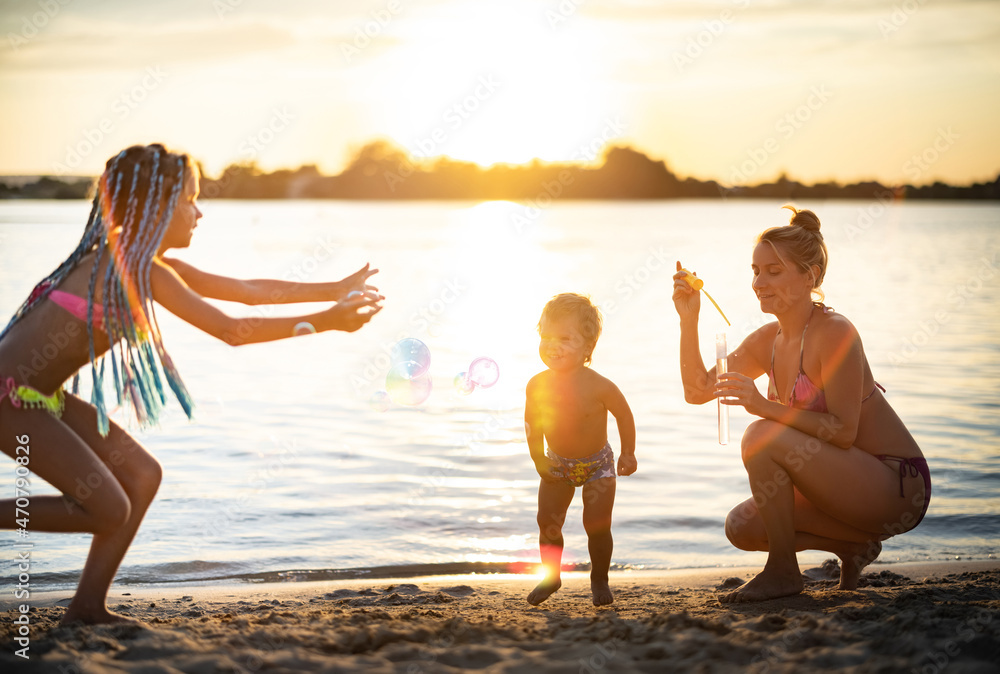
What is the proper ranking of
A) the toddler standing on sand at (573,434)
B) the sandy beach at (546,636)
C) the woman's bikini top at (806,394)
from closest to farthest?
the sandy beach at (546,636) → the woman's bikini top at (806,394) → the toddler standing on sand at (573,434)

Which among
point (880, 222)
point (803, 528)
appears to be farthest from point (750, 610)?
point (880, 222)

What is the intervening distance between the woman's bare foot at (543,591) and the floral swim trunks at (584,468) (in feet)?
1.56

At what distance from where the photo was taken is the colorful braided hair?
145 inches

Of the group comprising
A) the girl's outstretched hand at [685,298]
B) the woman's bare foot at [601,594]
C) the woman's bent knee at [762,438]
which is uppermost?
the girl's outstretched hand at [685,298]

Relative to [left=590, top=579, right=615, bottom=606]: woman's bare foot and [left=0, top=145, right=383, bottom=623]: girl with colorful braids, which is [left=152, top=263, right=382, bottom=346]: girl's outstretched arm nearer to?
[left=0, top=145, right=383, bottom=623]: girl with colorful braids

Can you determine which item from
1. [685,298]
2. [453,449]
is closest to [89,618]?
[685,298]

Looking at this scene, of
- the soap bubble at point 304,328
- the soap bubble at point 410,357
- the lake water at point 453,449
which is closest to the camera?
the soap bubble at point 304,328

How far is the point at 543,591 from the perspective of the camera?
177 inches

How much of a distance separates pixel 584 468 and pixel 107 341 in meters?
2.15

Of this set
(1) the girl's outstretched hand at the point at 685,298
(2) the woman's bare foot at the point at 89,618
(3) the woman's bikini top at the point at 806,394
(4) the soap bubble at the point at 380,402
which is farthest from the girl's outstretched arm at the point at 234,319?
(4) the soap bubble at the point at 380,402

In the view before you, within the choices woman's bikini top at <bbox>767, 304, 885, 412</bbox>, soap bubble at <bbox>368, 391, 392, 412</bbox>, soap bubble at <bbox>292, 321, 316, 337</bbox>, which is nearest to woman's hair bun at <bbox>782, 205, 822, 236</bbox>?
woman's bikini top at <bbox>767, 304, 885, 412</bbox>

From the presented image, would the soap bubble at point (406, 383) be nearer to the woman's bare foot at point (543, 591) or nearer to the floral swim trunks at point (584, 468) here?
the floral swim trunks at point (584, 468)

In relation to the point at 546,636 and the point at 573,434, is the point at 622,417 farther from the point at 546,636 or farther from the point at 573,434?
the point at 546,636

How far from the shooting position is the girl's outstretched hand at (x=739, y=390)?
4.16 m
